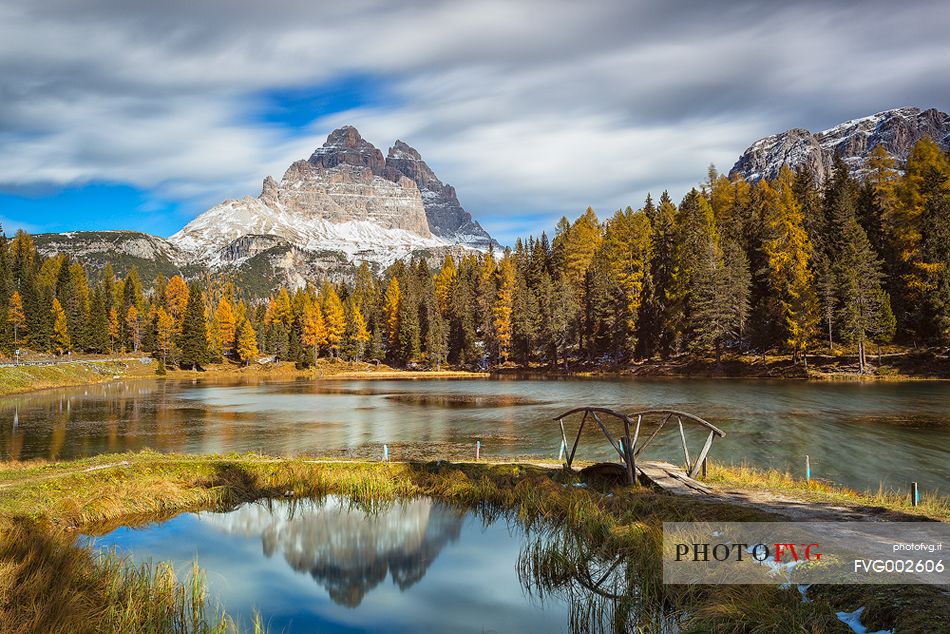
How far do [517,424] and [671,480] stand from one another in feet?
67.7

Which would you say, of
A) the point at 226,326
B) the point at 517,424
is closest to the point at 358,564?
the point at 517,424

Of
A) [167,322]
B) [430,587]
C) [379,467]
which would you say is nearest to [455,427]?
[379,467]

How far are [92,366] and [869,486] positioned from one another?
100 meters

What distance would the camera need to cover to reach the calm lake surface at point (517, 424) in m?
24.4

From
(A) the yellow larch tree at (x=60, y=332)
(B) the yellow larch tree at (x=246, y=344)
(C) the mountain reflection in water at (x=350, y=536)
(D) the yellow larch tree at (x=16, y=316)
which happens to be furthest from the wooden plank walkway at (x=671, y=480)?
(A) the yellow larch tree at (x=60, y=332)

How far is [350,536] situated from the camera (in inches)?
527

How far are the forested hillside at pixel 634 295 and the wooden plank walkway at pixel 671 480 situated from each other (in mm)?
44501

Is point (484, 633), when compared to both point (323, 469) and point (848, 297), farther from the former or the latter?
point (848, 297)

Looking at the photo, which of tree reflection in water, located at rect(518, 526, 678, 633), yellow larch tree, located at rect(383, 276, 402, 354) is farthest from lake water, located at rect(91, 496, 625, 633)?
yellow larch tree, located at rect(383, 276, 402, 354)

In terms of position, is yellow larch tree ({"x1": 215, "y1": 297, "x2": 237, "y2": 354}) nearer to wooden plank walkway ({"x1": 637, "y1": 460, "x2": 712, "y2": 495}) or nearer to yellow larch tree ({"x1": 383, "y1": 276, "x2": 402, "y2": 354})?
yellow larch tree ({"x1": 383, "y1": 276, "x2": 402, "y2": 354})

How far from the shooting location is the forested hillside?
174ft

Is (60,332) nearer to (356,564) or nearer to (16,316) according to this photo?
(16,316)

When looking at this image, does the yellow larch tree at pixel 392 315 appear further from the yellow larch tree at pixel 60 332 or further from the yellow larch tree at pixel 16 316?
the yellow larch tree at pixel 16 316

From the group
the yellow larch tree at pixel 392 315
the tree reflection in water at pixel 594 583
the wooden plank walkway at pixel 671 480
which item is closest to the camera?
the tree reflection in water at pixel 594 583
